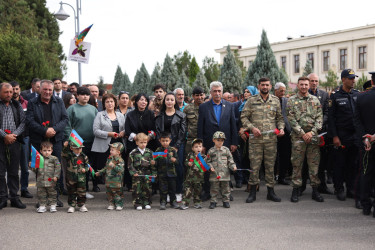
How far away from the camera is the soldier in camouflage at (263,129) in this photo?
25.6ft

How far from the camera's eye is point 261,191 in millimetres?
8945

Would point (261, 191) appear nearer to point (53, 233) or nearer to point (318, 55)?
point (53, 233)

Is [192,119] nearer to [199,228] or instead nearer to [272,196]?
[272,196]

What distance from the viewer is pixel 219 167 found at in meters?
7.45

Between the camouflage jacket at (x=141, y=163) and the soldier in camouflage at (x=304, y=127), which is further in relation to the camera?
the soldier in camouflage at (x=304, y=127)

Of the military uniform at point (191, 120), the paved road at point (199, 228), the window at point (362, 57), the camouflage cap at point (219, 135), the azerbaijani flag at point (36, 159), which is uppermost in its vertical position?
the window at point (362, 57)

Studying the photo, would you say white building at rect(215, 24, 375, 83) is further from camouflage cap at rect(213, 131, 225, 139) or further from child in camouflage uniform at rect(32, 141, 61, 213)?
child in camouflage uniform at rect(32, 141, 61, 213)

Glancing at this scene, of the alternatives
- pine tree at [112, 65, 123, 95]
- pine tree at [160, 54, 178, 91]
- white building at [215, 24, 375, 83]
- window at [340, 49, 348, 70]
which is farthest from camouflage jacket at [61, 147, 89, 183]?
window at [340, 49, 348, 70]

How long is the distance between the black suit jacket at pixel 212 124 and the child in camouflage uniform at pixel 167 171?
0.80m

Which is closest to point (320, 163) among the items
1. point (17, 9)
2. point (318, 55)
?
point (17, 9)

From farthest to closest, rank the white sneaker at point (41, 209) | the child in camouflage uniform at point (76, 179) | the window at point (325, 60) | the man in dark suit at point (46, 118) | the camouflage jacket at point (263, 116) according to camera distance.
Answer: the window at point (325, 60) < the camouflage jacket at point (263, 116) < the man in dark suit at point (46, 118) < the child in camouflage uniform at point (76, 179) < the white sneaker at point (41, 209)

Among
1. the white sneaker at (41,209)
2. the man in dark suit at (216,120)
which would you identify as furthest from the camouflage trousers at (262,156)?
the white sneaker at (41,209)

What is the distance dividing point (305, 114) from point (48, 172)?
15.5ft

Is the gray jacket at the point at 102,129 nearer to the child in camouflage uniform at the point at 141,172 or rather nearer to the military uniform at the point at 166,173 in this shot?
the child in camouflage uniform at the point at 141,172
